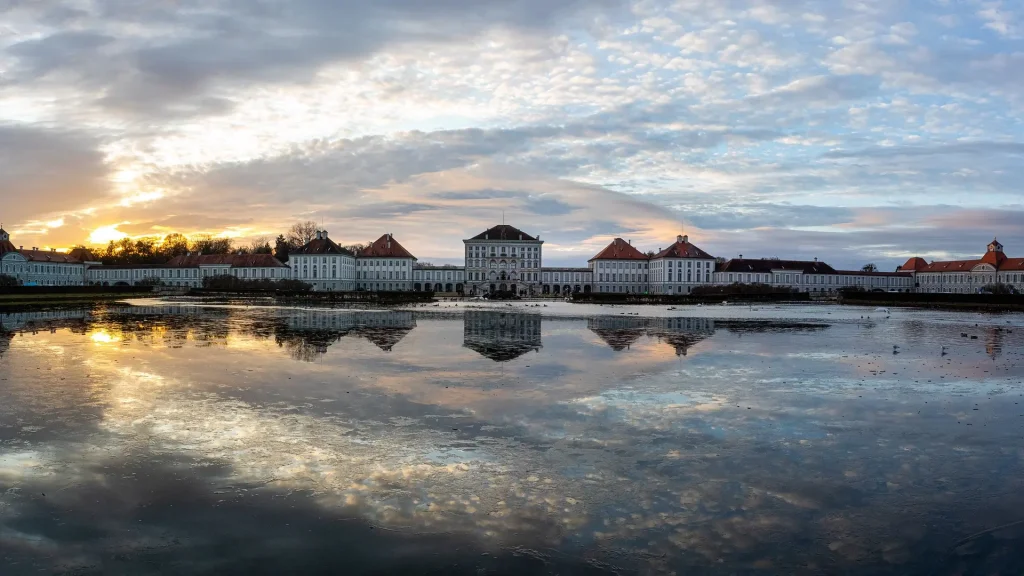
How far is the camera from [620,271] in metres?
128

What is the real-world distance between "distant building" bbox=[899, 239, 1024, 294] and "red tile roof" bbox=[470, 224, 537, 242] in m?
75.3

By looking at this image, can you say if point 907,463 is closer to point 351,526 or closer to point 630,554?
point 630,554

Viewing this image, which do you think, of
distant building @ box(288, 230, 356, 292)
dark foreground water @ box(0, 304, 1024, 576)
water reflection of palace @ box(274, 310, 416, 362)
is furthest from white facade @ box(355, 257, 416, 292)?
dark foreground water @ box(0, 304, 1024, 576)

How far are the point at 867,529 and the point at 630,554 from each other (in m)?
2.22

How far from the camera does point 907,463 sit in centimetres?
801

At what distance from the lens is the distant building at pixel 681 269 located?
12219 centimetres

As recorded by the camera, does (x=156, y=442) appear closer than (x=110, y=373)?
Yes

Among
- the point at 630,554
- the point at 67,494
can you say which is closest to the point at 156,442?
the point at 67,494

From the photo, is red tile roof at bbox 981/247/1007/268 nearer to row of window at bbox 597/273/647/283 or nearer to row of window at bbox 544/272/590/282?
row of window at bbox 597/273/647/283

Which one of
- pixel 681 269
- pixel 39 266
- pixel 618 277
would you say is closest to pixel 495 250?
pixel 618 277

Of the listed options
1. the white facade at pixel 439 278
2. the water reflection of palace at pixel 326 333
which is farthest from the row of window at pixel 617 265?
the water reflection of palace at pixel 326 333

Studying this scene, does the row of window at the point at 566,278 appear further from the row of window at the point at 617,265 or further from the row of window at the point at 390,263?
the row of window at the point at 390,263

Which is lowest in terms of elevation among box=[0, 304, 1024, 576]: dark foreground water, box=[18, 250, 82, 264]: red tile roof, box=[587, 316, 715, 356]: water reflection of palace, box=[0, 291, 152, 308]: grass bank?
box=[0, 304, 1024, 576]: dark foreground water

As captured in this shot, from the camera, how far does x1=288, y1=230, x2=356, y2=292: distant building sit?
117m
